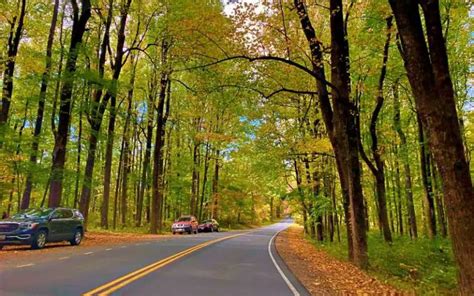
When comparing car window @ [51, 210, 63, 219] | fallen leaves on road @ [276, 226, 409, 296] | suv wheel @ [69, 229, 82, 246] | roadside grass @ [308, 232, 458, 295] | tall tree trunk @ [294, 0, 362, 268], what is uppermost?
tall tree trunk @ [294, 0, 362, 268]

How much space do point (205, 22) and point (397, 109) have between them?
14072 mm

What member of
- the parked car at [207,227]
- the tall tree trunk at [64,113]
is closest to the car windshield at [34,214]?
the tall tree trunk at [64,113]

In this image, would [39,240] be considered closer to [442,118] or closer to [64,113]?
[64,113]

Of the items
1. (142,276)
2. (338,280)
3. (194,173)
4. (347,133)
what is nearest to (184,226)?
(194,173)

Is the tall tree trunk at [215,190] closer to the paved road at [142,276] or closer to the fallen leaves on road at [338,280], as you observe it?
the fallen leaves on road at [338,280]

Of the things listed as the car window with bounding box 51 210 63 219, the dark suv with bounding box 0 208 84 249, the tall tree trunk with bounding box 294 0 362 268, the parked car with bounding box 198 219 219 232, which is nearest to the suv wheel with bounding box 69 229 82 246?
the dark suv with bounding box 0 208 84 249

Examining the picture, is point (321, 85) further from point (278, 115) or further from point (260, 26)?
point (278, 115)

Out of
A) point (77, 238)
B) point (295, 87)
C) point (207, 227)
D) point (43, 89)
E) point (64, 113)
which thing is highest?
point (43, 89)

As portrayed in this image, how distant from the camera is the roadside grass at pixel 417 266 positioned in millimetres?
10898

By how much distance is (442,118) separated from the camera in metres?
6.78

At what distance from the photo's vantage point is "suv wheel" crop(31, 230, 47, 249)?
14609 mm

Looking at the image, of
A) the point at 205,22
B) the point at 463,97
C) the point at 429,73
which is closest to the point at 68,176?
the point at 205,22

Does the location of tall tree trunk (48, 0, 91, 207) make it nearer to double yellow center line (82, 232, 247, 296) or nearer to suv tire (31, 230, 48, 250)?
suv tire (31, 230, 48, 250)

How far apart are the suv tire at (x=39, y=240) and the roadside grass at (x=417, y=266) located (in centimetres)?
1164
